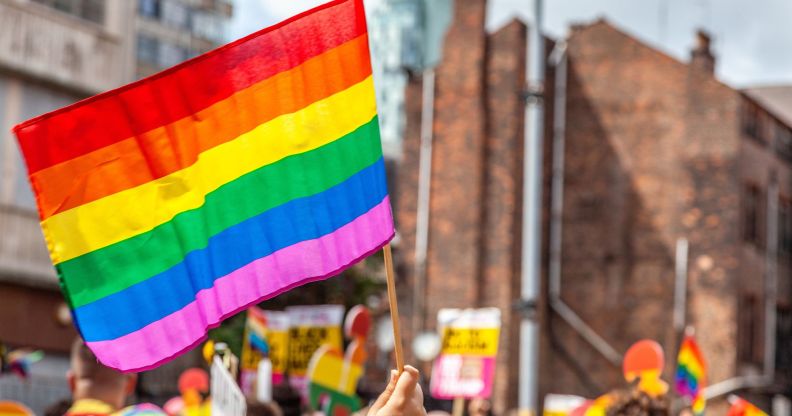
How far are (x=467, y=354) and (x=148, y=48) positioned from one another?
34.5 metres

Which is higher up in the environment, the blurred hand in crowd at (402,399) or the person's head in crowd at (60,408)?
the blurred hand in crowd at (402,399)

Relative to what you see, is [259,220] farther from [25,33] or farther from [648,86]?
[648,86]

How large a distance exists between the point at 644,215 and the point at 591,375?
369cm

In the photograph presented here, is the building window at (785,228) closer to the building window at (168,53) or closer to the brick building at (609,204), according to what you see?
the brick building at (609,204)

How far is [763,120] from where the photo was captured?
1366 inches

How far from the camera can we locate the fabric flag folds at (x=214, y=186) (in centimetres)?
564

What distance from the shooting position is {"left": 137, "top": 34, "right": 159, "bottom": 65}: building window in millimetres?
46594

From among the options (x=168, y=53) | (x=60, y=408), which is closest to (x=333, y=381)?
(x=60, y=408)

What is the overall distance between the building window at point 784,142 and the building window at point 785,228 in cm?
104

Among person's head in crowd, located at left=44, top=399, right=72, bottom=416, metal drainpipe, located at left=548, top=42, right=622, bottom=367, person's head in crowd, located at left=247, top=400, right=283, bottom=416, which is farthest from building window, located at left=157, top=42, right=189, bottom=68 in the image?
person's head in crowd, located at left=247, top=400, right=283, bottom=416

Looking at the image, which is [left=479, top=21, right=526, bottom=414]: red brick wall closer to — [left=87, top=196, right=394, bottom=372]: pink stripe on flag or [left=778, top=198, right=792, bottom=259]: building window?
[left=778, top=198, right=792, bottom=259]: building window

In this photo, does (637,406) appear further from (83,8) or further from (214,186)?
(83,8)

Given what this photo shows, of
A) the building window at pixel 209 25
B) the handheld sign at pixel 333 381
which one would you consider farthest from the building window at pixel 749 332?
the handheld sign at pixel 333 381

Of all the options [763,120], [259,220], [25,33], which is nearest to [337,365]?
[259,220]
